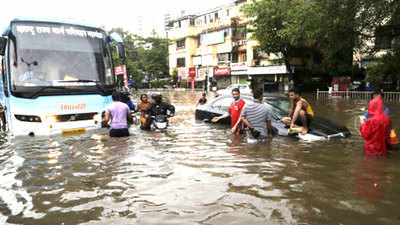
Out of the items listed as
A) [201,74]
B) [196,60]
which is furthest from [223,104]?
[196,60]

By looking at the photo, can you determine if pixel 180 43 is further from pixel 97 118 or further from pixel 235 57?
pixel 97 118

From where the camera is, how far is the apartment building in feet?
Answer: 140

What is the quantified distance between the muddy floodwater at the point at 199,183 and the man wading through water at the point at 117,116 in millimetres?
340

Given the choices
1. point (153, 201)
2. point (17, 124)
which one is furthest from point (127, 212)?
point (17, 124)

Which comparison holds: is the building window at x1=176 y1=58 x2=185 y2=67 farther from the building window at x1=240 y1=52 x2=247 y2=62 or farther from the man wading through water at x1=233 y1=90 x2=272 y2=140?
the man wading through water at x1=233 y1=90 x2=272 y2=140

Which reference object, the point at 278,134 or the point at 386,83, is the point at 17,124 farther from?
the point at 386,83

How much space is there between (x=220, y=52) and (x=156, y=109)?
131ft

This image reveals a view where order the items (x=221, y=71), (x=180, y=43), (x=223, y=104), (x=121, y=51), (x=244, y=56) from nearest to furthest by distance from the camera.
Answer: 1. (x=121, y=51)
2. (x=223, y=104)
3. (x=244, y=56)
4. (x=221, y=71)
5. (x=180, y=43)

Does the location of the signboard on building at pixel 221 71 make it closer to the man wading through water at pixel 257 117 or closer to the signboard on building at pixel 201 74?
the signboard on building at pixel 201 74

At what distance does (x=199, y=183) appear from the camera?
5.05m

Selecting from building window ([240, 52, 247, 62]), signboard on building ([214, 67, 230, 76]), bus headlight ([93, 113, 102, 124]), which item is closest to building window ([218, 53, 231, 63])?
signboard on building ([214, 67, 230, 76])

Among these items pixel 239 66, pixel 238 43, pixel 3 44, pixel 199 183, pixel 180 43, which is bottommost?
pixel 199 183

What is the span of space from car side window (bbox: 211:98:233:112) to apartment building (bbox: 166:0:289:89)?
30.1 metres

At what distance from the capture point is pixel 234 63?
46.2 m
